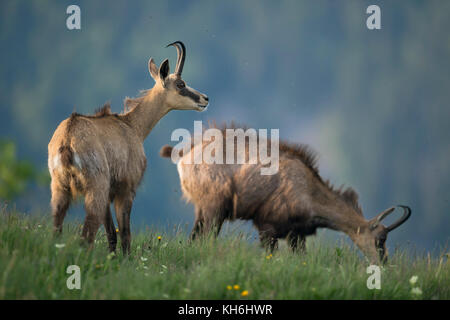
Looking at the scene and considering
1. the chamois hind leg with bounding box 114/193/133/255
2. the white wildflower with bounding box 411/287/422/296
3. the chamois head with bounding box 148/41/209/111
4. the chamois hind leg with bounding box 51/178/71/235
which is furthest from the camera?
the chamois head with bounding box 148/41/209/111

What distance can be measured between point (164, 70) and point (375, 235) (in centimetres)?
440

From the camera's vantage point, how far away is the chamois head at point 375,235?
847 centimetres

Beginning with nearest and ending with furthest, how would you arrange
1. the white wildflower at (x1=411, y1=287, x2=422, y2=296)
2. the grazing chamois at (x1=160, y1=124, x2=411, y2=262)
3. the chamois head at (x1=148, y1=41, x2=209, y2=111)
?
the white wildflower at (x1=411, y1=287, x2=422, y2=296) → the chamois head at (x1=148, y1=41, x2=209, y2=111) → the grazing chamois at (x1=160, y1=124, x2=411, y2=262)

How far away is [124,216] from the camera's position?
7.14 metres

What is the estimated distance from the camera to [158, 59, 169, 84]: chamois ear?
7.92 m

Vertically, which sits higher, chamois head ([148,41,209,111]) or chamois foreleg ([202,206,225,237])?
chamois head ([148,41,209,111])

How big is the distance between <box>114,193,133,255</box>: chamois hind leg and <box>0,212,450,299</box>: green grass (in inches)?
8.0

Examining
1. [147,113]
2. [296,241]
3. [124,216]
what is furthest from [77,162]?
[296,241]

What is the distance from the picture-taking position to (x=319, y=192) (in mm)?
8750
